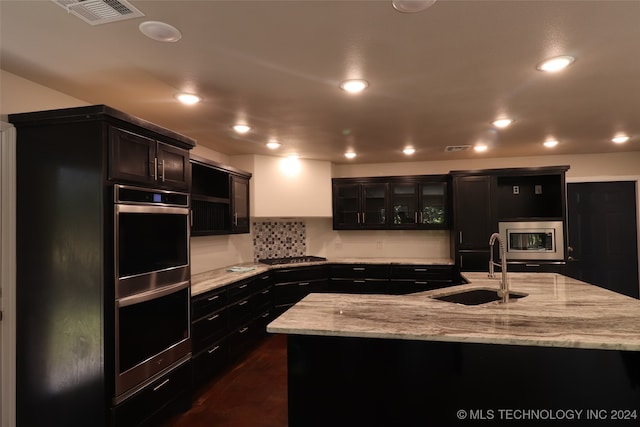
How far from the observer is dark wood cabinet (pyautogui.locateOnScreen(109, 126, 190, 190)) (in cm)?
203

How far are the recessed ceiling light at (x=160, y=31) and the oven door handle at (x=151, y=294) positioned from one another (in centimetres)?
140

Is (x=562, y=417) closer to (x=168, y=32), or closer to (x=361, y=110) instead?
(x=361, y=110)

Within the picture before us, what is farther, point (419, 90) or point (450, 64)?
point (419, 90)

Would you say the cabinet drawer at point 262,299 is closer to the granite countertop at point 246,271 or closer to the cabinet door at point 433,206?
the granite countertop at point 246,271

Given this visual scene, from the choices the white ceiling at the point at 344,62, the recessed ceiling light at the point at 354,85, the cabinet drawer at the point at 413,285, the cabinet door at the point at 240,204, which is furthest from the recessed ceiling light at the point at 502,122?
the cabinet door at the point at 240,204

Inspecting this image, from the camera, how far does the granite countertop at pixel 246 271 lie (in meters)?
3.23

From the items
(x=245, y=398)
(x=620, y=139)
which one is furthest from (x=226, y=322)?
(x=620, y=139)

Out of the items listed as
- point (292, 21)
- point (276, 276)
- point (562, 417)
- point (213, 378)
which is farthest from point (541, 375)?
point (276, 276)

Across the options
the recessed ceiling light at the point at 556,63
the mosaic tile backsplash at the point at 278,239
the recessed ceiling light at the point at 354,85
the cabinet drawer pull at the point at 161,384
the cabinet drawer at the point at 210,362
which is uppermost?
the recessed ceiling light at the point at 354,85

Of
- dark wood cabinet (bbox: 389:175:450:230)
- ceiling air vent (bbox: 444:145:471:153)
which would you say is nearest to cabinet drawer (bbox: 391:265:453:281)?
dark wood cabinet (bbox: 389:175:450:230)

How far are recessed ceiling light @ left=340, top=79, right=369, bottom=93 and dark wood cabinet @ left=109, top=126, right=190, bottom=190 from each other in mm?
1256

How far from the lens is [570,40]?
5.95 feet

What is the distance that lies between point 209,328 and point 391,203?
3128mm

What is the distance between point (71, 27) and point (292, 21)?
3.35 feet
